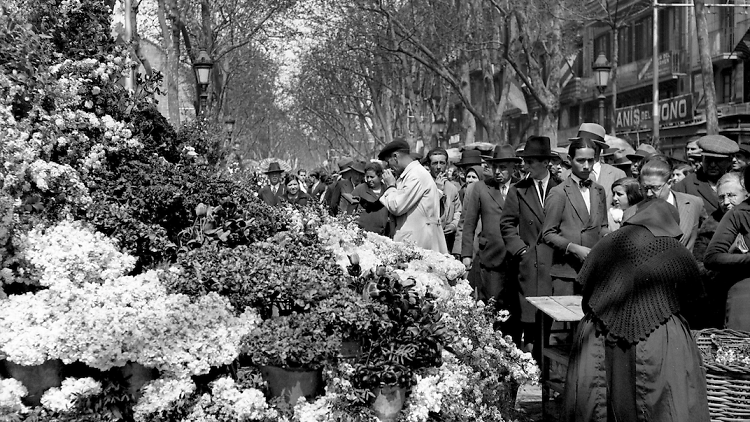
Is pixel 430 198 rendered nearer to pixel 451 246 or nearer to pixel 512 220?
pixel 512 220

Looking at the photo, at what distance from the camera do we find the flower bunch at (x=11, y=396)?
4211mm

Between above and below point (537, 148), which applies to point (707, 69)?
above

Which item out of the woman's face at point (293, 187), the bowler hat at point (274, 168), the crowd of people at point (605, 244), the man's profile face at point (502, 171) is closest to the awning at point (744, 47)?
the bowler hat at point (274, 168)

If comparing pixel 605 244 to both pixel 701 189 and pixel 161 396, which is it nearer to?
pixel 161 396

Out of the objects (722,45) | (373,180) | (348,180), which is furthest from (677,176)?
(722,45)

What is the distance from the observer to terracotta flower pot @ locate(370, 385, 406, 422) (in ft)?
14.3

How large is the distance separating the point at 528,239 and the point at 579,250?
95 centimetres

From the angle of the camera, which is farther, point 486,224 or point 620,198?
point 486,224

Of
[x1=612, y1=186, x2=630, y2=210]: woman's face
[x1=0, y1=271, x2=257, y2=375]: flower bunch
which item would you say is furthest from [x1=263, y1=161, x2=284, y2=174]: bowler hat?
[x1=0, y1=271, x2=257, y2=375]: flower bunch

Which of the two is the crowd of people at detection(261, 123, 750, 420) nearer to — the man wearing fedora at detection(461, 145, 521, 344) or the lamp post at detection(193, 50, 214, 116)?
the man wearing fedora at detection(461, 145, 521, 344)

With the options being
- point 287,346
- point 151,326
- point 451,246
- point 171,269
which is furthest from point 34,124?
point 451,246

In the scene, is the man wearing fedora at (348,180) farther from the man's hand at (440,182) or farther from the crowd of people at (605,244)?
the crowd of people at (605,244)

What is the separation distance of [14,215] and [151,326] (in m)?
1.19

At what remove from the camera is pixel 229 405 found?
14.1ft
